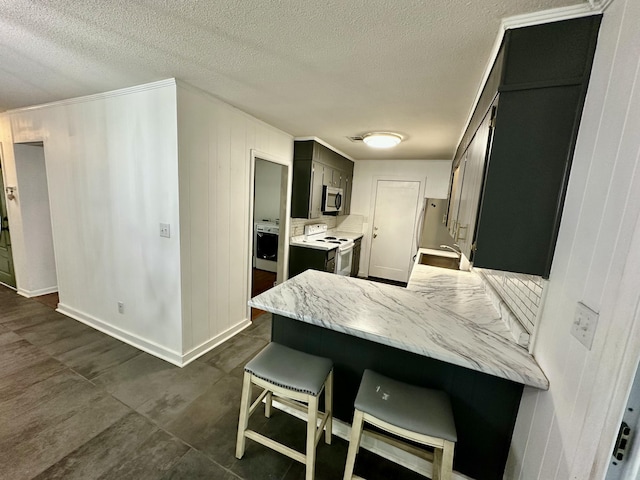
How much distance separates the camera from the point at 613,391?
0.67m

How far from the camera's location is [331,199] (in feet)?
13.9

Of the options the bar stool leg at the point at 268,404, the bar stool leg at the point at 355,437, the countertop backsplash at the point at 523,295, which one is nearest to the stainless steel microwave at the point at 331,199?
the countertop backsplash at the point at 523,295

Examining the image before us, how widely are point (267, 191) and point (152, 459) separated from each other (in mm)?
4539

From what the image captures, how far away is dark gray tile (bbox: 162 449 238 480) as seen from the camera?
142 cm

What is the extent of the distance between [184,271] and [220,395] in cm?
104

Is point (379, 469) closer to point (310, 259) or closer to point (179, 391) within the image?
point (179, 391)

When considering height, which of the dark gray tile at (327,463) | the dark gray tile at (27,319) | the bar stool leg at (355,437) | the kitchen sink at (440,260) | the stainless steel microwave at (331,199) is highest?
the stainless steel microwave at (331,199)

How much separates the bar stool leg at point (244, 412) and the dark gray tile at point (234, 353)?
845 mm

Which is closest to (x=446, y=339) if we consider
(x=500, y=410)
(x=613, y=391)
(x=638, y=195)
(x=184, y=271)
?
(x=500, y=410)

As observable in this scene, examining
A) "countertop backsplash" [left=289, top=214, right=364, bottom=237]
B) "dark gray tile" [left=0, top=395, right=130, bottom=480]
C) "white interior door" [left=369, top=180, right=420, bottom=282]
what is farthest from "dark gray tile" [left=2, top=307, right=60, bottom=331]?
"white interior door" [left=369, top=180, right=420, bottom=282]

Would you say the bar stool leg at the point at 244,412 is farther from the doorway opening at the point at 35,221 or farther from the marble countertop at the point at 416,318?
the doorway opening at the point at 35,221

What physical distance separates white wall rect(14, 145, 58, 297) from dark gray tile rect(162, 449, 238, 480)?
3.72 metres

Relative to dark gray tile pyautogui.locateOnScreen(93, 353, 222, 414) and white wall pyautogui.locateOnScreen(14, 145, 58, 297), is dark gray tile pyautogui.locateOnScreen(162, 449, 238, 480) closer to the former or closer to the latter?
dark gray tile pyautogui.locateOnScreen(93, 353, 222, 414)

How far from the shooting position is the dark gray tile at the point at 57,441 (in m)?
1.42
